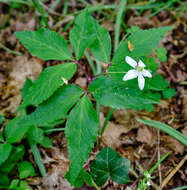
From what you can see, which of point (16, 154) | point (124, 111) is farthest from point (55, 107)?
point (124, 111)

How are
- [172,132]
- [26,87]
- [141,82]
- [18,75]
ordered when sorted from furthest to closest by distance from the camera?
[18,75], [26,87], [172,132], [141,82]

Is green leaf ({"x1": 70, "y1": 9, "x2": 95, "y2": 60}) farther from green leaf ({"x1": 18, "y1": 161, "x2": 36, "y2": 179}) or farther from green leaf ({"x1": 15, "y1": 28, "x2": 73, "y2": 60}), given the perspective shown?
green leaf ({"x1": 18, "y1": 161, "x2": 36, "y2": 179})

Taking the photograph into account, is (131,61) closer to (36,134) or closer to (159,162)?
(159,162)

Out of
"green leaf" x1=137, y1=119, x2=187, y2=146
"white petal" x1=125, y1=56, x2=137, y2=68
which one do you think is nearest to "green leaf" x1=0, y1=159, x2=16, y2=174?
"green leaf" x1=137, y1=119, x2=187, y2=146

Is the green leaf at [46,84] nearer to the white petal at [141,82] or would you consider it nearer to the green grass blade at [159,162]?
the white petal at [141,82]

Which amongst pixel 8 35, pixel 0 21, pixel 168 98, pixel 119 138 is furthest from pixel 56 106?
pixel 0 21

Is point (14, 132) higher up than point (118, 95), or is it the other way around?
point (118, 95)
